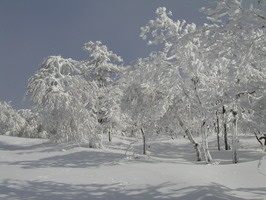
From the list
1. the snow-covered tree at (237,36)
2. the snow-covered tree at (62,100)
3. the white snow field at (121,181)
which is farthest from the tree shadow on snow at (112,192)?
the snow-covered tree at (62,100)

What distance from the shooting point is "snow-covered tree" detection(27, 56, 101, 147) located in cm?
2558

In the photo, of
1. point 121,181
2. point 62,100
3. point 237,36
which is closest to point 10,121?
point 62,100

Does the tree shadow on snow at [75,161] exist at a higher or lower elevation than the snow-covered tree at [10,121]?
lower

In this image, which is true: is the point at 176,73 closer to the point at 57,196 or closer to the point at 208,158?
the point at 208,158

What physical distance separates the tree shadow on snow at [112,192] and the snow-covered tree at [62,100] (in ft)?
39.6

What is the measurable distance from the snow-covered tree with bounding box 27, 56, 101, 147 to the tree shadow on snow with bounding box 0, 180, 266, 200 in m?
12.1

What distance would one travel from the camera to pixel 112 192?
12.5 meters

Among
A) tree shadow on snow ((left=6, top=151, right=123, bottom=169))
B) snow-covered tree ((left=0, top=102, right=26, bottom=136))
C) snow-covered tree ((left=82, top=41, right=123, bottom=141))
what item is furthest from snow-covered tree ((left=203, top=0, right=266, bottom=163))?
snow-covered tree ((left=0, top=102, right=26, bottom=136))

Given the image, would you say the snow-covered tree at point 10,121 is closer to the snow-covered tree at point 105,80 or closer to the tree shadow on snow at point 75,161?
the snow-covered tree at point 105,80

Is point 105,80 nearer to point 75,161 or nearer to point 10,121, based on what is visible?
point 75,161

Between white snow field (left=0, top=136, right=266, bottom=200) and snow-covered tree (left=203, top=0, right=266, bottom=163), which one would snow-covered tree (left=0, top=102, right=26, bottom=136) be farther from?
snow-covered tree (left=203, top=0, right=266, bottom=163)

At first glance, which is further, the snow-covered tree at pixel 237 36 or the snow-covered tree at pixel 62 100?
the snow-covered tree at pixel 62 100

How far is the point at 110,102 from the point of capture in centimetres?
3594

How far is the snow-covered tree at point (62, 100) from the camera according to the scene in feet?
83.9
